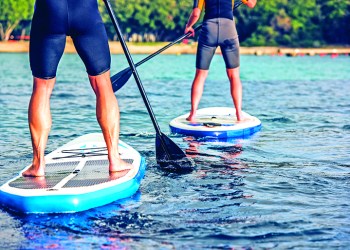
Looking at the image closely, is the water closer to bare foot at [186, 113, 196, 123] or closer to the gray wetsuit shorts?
bare foot at [186, 113, 196, 123]

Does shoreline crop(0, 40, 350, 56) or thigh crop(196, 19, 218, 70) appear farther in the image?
shoreline crop(0, 40, 350, 56)

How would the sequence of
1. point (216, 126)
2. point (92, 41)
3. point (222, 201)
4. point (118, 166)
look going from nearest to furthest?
point (222, 201) < point (92, 41) < point (118, 166) < point (216, 126)

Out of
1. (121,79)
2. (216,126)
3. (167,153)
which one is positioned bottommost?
(216,126)

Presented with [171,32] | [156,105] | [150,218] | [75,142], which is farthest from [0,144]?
[171,32]

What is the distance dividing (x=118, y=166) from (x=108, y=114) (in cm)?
45

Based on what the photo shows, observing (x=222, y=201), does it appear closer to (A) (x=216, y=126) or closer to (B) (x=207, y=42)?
(A) (x=216, y=126)

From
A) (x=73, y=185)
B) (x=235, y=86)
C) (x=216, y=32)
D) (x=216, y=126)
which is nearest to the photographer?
(x=73, y=185)

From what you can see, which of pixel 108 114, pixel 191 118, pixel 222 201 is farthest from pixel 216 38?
pixel 222 201

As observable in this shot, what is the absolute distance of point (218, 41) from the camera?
33.6ft

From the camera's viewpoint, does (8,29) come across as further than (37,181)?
Yes

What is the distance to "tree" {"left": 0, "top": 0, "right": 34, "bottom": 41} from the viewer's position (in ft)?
307

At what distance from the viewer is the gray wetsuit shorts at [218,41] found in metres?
10.2

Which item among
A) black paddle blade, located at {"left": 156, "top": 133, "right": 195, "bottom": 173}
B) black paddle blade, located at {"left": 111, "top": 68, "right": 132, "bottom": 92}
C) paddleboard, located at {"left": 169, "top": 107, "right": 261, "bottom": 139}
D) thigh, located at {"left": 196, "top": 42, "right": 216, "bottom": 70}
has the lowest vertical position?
paddleboard, located at {"left": 169, "top": 107, "right": 261, "bottom": 139}

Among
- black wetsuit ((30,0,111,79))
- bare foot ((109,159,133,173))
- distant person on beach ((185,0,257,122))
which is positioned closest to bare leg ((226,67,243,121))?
distant person on beach ((185,0,257,122))
